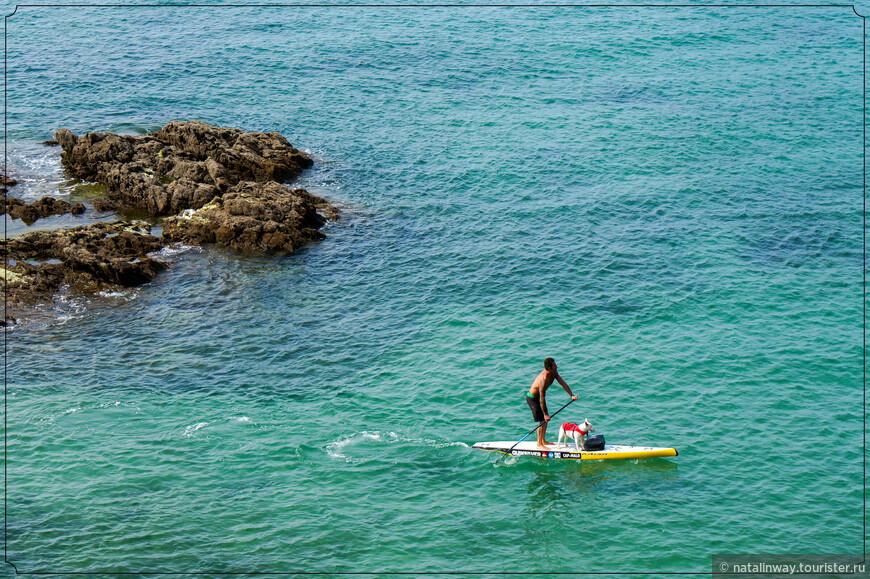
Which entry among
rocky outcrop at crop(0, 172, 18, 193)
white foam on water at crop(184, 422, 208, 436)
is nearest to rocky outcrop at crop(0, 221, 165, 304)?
rocky outcrop at crop(0, 172, 18, 193)

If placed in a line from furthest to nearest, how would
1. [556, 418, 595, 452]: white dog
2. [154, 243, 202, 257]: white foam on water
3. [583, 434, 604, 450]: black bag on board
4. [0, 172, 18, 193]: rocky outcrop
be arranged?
[0, 172, 18, 193]: rocky outcrop
[154, 243, 202, 257]: white foam on water
[556, 418, 595, 452]: white dog
[583, 434, 604, 450]: black bag on board

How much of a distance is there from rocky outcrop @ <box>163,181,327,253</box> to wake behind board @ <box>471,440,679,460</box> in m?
21.5

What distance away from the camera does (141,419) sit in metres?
34.5

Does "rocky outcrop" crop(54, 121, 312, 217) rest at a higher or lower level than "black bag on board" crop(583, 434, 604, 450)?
higher

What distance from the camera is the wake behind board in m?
30.2

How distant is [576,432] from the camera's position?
3053 cm

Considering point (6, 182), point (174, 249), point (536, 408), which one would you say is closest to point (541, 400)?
point (536, 408)

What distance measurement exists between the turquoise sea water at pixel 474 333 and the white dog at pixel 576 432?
879 millimetres

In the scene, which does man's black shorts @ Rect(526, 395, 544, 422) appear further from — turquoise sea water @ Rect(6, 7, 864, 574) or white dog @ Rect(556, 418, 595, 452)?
turquoise sea water @ Rect(6, 7, 864, 574)

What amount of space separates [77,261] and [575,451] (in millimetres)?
29132

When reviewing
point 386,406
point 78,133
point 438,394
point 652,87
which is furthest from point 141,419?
point 652,87

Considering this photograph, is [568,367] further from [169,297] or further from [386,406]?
[169,297]

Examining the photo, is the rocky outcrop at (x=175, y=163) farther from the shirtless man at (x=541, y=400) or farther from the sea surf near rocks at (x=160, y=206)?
the shirtless man at (x=541, y=400)

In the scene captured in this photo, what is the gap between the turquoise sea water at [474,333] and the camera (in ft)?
92.4
